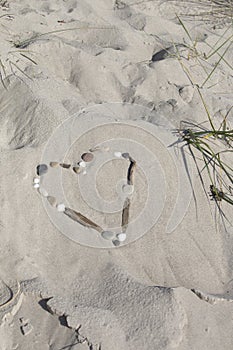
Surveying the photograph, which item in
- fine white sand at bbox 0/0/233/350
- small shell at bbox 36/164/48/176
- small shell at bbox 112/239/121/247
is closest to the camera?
fine white sand at bbox 0/0/233/350

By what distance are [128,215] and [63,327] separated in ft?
1.83

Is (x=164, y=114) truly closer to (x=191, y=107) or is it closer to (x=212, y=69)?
(x=191, y=107)

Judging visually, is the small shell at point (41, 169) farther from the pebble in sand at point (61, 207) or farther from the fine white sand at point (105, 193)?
the pebble in sand at point (61, 207)

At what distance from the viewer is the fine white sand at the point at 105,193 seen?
151cm

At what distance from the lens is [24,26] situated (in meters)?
2.51

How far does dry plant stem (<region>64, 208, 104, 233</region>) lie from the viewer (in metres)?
1.82

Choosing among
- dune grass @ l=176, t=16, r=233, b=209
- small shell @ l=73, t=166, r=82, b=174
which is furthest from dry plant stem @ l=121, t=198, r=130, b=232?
dune grass @ l=176, t=16, r=233, b=209

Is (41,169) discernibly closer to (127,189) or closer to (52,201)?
(52,201)

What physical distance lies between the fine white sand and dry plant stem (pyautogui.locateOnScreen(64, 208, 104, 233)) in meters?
0.02

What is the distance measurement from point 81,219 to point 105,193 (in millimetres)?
164

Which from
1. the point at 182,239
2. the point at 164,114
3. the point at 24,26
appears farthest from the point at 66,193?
the point at 24,26

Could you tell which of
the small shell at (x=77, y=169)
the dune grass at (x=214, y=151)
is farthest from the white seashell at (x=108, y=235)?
the dune grass at (x=214, y=151)

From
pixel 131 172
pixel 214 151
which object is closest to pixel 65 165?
pixel 131 172

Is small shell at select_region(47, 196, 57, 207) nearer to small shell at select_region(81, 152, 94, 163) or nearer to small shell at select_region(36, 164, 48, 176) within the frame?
small shell at select_region(36, 164, 48, 176)
